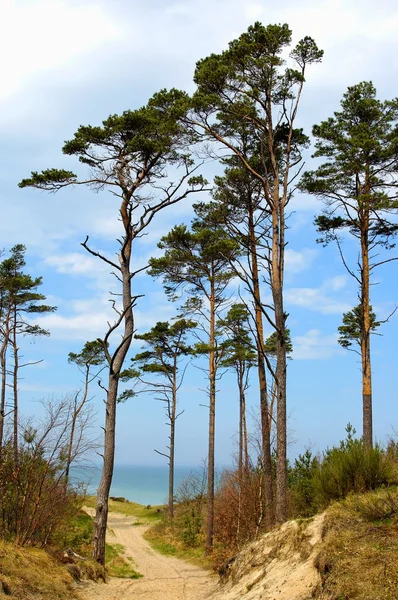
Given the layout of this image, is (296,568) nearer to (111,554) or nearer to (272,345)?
(111,554)

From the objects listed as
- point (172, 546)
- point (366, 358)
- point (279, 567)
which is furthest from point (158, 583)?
point (172, 546)

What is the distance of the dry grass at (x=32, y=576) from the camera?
25.3ft

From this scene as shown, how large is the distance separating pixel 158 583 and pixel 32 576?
3.84 m

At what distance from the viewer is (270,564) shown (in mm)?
7988

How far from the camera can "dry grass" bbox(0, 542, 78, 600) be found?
7.71 metres

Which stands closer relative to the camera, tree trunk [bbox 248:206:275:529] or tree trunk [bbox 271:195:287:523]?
tree trunk [bbox 271:195:287:523]

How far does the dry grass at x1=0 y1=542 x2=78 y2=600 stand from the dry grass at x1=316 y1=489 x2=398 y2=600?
449cm

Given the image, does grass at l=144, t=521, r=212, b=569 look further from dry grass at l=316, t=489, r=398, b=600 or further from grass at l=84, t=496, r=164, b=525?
dry grass at l=316, t=489, r=398, b=600

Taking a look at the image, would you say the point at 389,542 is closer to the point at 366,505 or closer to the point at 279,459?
the point at 366,505

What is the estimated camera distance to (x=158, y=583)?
37.3 feet

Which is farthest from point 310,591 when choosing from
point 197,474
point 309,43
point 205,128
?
point 197,474

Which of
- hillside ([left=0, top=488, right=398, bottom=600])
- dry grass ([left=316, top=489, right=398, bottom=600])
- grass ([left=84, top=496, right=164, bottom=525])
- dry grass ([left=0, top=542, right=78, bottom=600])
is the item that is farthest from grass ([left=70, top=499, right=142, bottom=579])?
grass ([left=84, top=496, right=164, bottom=525])

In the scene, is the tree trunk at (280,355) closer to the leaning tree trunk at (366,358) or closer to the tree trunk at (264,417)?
the tree trunk at (264,417)

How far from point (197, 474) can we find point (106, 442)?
15519 millimetres
